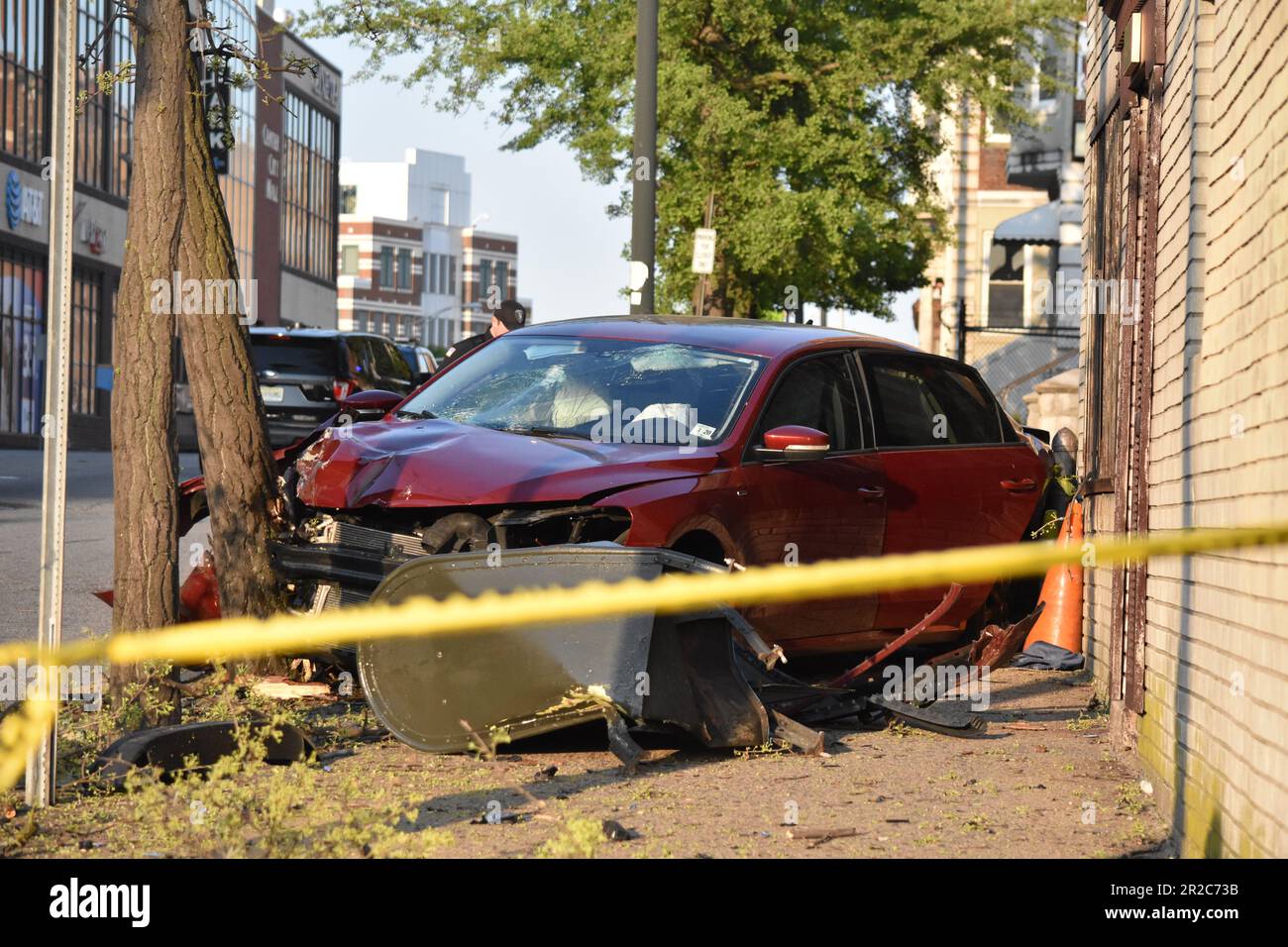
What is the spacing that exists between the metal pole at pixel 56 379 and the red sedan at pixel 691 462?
5.40ft

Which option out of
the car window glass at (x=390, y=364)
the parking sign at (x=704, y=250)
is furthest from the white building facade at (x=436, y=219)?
the parking sign at (x=704, y=250)

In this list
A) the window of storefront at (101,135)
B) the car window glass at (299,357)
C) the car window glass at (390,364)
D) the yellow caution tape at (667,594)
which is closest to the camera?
the yellow caution tape at (667,594)

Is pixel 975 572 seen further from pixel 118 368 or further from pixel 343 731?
pixel 118 368

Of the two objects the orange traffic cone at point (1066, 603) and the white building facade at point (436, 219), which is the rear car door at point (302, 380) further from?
the white building facade at point (436, 219)

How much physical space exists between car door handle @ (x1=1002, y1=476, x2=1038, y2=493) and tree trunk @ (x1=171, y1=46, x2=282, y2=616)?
4.00m

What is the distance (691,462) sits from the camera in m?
7.56

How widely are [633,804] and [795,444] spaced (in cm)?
233

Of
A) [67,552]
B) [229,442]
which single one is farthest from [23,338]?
[229,442]

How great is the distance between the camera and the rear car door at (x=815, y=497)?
783 centimetres

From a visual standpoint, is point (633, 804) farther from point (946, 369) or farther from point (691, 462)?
point (946, 369)

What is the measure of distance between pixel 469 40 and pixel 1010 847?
26130 millimetres

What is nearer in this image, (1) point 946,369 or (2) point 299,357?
(1) point 946,369

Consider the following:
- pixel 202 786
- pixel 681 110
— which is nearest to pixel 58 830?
pixel 202 786

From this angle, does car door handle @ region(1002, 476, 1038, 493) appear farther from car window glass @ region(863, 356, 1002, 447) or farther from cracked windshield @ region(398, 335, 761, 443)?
cracked windshield @ region(398, 335, 761, 443)
